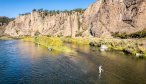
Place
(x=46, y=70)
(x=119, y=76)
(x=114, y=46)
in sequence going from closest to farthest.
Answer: (x=119, y=76) < (x=46, y=70) < (x=114, y=46)

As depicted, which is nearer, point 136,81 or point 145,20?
point 136,81

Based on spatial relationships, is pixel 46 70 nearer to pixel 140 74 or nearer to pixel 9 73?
pixel 9 73

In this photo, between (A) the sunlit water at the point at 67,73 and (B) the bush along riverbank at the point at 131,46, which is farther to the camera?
(B) the bush along riverbank at the point at 131,46

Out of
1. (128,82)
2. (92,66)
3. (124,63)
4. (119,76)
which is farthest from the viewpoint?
(124,63)

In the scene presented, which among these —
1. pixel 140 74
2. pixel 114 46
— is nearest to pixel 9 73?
pixel 140 74

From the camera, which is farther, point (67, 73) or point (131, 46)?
point (131, 46)

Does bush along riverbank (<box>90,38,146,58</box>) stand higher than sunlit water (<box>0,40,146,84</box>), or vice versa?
bush along riverbank (<box>90,38,146,58</box>)

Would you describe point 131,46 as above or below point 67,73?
above

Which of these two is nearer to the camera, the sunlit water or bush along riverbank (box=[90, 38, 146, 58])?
the sunlit water

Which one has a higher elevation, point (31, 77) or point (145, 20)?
point (145, 20)

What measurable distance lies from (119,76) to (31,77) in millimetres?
27297

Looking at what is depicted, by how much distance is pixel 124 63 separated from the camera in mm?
99562

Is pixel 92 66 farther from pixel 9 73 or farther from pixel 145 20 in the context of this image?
pixel 145 20

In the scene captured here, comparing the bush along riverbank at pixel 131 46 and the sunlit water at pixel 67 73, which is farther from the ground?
the bush along riverbank at pixel 131 46
